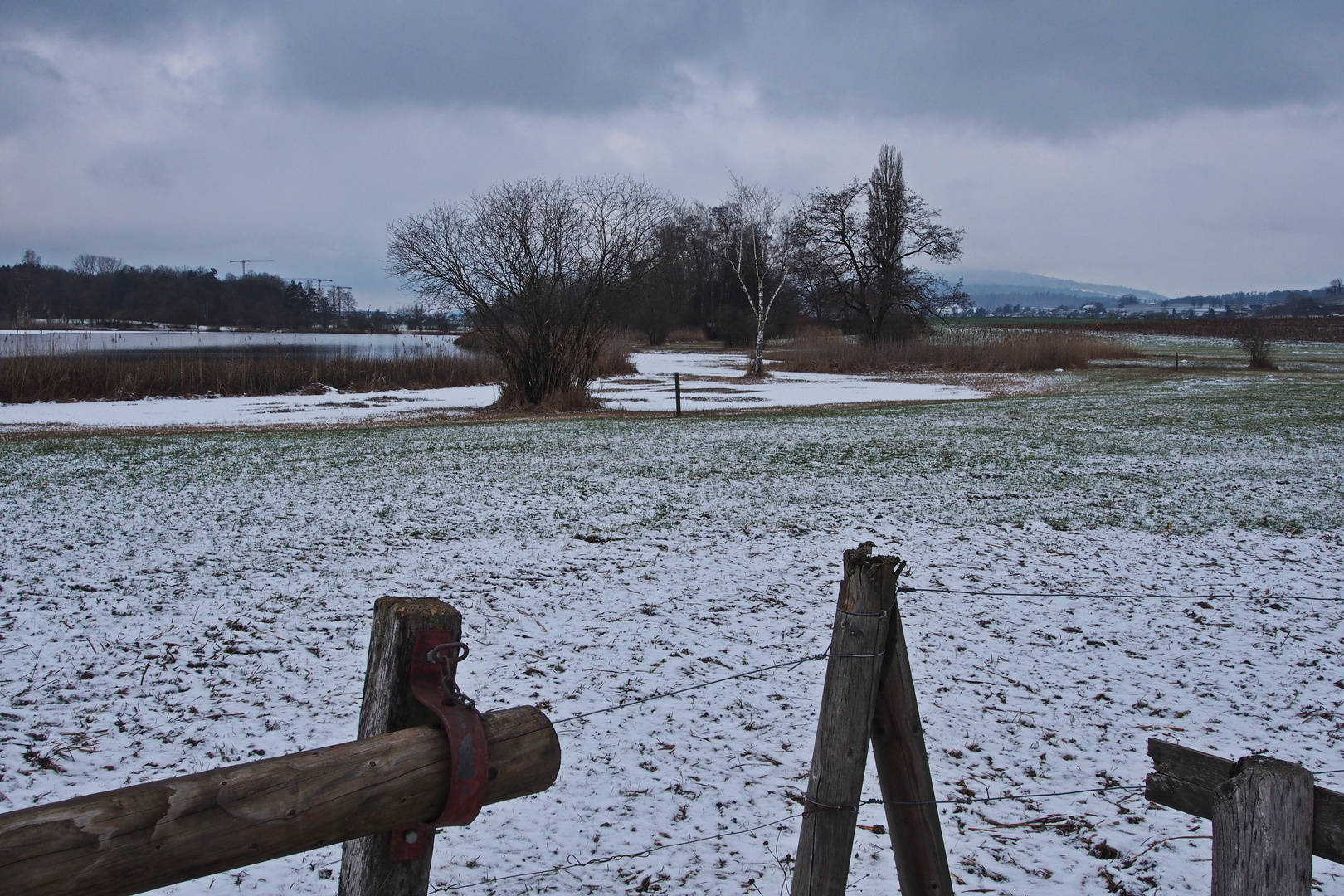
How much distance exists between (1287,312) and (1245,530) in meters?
130

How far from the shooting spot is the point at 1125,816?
3.46 meters

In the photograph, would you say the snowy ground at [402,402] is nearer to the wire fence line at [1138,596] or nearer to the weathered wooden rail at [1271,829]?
the wire fence line at [1138,596]

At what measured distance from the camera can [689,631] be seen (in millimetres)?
5457

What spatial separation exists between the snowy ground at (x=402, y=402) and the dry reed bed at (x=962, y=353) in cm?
626

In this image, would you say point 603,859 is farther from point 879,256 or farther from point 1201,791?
point 879,256

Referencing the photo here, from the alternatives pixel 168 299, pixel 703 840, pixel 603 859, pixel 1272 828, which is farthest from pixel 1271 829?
pixel 168 299

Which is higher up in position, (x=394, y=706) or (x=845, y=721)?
(x=394, y=706)

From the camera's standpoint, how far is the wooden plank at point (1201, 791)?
1.63m

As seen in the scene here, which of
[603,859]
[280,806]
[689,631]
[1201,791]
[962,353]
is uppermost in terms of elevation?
[962,353]

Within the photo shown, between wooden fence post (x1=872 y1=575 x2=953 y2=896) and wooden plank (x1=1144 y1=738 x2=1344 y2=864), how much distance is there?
1.66ft

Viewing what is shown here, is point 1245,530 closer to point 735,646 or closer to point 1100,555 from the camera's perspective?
point 1100,555

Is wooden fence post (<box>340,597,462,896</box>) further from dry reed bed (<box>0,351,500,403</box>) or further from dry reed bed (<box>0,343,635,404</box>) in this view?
dry reed bed (<box>0,351,500,403</box>)

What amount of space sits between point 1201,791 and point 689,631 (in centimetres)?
381

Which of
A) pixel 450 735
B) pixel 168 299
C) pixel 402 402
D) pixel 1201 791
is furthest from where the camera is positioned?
pixel 168 299
